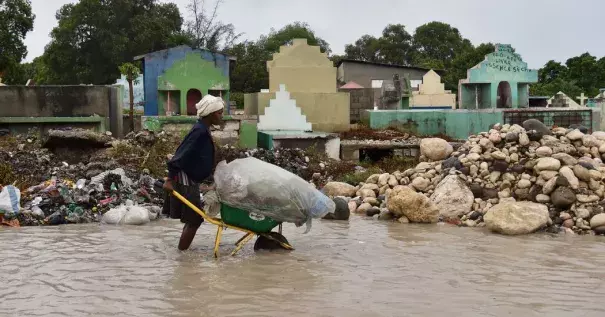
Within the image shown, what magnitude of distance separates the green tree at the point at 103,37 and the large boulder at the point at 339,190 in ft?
91.6

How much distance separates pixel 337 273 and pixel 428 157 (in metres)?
6.64

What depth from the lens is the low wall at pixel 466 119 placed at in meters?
17.9

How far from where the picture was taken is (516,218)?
341 inches

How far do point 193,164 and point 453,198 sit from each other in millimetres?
4864

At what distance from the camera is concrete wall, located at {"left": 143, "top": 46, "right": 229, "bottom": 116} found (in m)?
19.0

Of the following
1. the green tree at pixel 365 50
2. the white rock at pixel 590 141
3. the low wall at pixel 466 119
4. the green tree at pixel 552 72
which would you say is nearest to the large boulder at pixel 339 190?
the white rock at pixel 590 141

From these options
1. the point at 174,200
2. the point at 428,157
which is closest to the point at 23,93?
the point at 428,157

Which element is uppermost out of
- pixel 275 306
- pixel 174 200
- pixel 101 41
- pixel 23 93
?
pixel 101 41

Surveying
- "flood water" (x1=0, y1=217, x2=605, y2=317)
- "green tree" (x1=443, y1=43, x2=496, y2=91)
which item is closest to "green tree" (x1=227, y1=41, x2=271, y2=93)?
"green tree" (x1=443, y1=43, x2=496, y2=91)

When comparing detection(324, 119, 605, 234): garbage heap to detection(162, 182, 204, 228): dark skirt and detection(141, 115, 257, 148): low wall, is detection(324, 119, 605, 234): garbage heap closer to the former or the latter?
detection(162, 182, 204, 228): dark skirt

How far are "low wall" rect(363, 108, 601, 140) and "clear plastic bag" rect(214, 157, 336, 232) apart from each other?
1207cm

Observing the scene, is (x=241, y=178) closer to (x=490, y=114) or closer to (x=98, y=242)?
(x=98, y=242)

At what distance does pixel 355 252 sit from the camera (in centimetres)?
716

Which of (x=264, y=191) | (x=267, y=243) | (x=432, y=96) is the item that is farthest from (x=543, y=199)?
(x=432, y=96)
